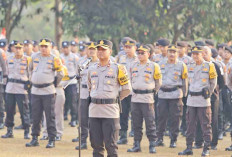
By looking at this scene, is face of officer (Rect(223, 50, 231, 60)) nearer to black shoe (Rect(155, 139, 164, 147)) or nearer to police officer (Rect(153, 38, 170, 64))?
police officer (Rect(153, 38, 170, 64))

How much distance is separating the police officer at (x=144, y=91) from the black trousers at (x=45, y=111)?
1908 mm

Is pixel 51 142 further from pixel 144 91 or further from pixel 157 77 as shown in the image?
pixel 157 77

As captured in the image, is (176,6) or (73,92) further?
(176,6)

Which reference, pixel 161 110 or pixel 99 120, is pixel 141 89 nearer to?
pixel 161 110

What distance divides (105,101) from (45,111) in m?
4.17

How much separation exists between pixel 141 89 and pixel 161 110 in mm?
1309

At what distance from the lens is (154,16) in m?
26.6

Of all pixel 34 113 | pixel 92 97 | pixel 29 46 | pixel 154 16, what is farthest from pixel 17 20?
pixel 92 97

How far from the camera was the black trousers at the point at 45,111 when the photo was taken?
52.7ft

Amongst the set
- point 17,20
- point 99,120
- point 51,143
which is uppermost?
point 17,20

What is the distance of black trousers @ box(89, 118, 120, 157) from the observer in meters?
12.1

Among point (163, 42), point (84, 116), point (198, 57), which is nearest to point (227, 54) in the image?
point (163, 42)

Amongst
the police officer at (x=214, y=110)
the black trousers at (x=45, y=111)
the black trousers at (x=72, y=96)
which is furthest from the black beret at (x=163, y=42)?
the black trousers at (x=72, y=96)

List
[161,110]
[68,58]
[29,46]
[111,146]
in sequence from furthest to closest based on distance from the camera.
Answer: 1. [68,58]
2. [29,46]
3. [161,110]
4. [111,146]
